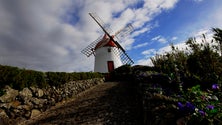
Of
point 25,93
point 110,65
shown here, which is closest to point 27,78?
point 25,93

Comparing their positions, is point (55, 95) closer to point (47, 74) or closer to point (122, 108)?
point (47, 74)

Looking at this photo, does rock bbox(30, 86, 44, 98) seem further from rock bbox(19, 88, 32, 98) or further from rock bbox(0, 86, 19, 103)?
rock bbox(0, 86, 19, 103)

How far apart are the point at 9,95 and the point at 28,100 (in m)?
1.09

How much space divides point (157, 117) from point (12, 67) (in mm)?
6061

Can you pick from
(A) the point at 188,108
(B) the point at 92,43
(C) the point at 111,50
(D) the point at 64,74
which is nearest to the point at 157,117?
(A) the point at 188,108

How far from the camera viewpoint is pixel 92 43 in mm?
33062

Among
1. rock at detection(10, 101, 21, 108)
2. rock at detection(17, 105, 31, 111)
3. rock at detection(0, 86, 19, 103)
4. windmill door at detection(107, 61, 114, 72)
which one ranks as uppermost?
windmill door at detection(107, 61, 114, 72)

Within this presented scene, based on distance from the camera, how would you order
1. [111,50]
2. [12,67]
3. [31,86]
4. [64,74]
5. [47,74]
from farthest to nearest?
[111,50] → [64,74] → [47,74] → [31,86] → [12,67]

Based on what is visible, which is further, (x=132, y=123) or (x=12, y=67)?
(x=12, y=67)

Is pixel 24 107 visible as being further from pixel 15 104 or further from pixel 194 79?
pixel 194 79

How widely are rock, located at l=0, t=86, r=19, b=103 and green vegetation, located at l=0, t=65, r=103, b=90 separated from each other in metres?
0.16

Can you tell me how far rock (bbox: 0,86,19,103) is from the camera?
7217 mm

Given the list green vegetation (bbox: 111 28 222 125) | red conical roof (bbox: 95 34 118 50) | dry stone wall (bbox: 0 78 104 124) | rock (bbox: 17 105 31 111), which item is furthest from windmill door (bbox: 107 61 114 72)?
rock (bbox: 17 105 31 111)

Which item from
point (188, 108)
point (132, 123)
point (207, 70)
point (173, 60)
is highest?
point (173, 60)
